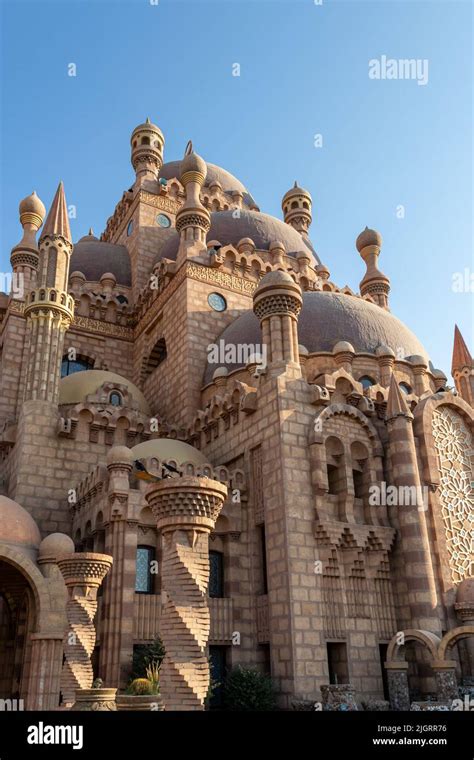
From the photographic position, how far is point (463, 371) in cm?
2395

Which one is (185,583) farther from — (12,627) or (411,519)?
(12,627)

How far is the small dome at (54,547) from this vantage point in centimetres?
1384

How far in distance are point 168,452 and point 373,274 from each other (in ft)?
47.1

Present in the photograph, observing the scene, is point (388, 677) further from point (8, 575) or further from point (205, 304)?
point (205, 304)

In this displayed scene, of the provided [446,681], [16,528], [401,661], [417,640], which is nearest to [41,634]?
[16,528]

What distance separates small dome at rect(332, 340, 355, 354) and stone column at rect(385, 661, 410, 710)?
8.23m

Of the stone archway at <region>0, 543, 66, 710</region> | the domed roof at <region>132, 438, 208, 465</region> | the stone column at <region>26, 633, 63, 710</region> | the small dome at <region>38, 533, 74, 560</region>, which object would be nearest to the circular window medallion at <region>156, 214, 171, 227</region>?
the domed roof at <region>132, 438, 208, 465</region>

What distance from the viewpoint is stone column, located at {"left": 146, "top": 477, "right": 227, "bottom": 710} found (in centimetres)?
941

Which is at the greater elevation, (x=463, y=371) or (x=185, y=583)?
(x=463, y=371)

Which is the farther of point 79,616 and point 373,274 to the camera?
point 373,274

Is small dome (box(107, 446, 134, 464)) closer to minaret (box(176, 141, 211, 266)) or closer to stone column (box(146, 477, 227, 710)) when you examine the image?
stone column (box(146, 477, 227, 710))

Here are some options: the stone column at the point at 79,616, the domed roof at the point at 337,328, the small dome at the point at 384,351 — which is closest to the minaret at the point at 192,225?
the domed roof at the point at 337,328

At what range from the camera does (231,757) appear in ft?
20.6

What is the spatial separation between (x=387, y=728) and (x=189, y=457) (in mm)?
11372
